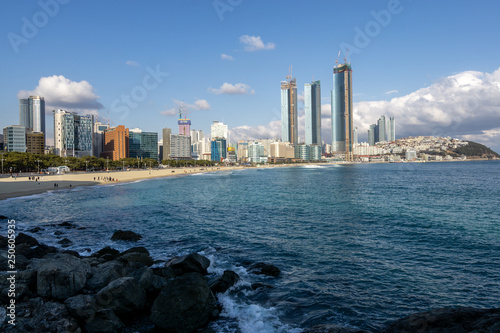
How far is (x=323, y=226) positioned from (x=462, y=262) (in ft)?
36.2

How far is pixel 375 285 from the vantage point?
1365cm

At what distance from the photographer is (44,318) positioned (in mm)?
9312

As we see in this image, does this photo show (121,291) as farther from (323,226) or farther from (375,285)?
(323,226)

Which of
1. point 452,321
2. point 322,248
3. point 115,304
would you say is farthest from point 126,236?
point 452,321

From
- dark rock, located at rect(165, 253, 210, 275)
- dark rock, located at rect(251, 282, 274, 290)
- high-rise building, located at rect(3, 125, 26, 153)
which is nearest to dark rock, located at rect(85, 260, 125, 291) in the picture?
dark rock, located at rect(165, 253, 210, 275)

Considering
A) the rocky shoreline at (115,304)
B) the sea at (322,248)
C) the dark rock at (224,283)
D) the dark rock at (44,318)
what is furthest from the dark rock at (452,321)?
the dark rock at (44,318)

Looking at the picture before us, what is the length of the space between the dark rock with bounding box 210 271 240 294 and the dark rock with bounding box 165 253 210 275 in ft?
5.72

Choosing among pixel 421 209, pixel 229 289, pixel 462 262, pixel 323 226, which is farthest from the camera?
pixel 421 209

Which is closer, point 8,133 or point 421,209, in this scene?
point 421,209

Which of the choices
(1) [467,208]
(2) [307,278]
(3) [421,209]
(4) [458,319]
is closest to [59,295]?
(2) [307,278]

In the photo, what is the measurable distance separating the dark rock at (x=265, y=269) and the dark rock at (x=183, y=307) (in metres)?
5.03

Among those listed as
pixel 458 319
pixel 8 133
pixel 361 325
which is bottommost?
pixel 361 325

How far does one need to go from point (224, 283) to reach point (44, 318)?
21.9 feet

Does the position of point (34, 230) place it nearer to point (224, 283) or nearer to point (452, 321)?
point (224, 283)
